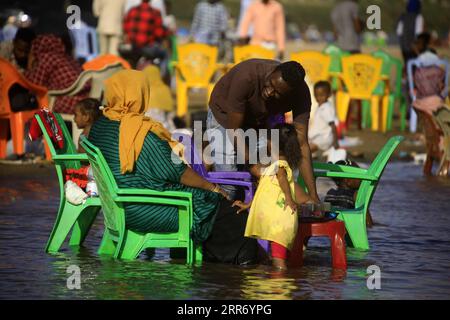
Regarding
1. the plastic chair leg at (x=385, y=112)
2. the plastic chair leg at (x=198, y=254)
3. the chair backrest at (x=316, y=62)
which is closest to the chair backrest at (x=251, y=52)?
the chair backrest at (x=316, y=62)

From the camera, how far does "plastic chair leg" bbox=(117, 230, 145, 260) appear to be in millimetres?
8609

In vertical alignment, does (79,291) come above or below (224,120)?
below

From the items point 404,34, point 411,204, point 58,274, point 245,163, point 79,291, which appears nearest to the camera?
point 79,291

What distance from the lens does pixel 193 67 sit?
2033 centimetres

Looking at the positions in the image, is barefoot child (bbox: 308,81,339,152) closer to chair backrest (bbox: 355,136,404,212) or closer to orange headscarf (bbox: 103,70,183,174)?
chair backrest (bbox: 355,136,404,212)

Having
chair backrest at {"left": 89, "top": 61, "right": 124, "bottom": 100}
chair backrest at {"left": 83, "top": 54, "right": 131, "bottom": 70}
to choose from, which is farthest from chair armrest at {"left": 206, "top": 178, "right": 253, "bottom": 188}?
chair backrest at {"left": 83, "top": 54, "right": 131, "bottom": 70}

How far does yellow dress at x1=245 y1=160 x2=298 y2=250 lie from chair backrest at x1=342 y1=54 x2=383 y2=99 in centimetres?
1144

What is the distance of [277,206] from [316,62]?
11.3 meters

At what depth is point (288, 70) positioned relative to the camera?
8.61m

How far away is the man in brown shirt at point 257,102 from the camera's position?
8703 millimetres

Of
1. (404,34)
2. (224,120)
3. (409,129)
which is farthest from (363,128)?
(224,120)

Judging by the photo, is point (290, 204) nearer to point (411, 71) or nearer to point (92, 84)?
point (92, 84)
